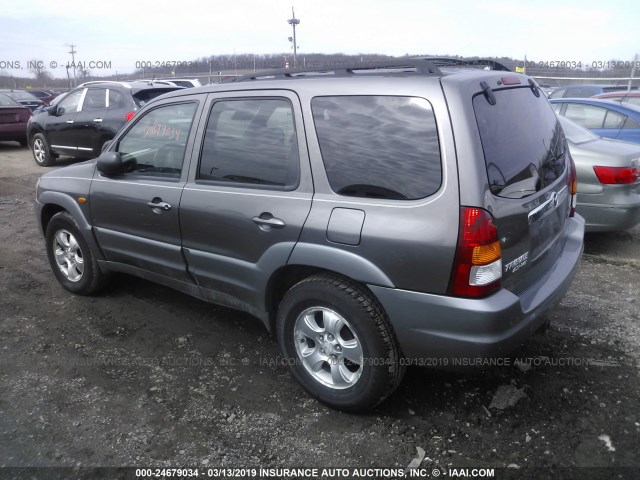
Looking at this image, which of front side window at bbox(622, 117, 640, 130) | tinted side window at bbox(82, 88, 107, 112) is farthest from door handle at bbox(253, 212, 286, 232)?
tinted side window at bbox(82, 88, 107, 112)

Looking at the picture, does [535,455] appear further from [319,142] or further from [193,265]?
[193,265]

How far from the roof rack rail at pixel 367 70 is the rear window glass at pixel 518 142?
33cm

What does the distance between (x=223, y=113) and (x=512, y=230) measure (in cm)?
188

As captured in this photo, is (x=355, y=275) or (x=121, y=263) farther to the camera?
(x=121, y=263)

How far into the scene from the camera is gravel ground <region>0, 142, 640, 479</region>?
2.55 meters

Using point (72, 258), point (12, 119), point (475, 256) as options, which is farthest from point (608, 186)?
point (12, 119)

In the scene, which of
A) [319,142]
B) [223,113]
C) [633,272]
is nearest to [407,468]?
[319,142]

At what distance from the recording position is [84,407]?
2971 mm

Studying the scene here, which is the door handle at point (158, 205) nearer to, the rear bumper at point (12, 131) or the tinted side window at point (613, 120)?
the tinted side window at point (613, 120)

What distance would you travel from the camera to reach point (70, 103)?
10.6 m

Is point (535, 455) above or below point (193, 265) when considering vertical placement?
below

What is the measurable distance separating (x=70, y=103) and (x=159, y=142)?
8316mm

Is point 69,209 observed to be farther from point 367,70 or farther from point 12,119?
point 12,119

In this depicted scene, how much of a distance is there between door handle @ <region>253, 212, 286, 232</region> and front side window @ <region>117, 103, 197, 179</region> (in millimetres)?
855
